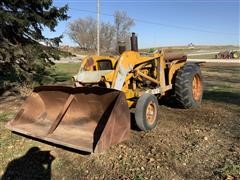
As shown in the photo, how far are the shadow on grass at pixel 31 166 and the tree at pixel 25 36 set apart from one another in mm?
5202

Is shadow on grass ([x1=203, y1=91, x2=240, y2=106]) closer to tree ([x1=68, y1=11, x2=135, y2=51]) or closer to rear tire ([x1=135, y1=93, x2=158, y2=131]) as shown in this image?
rear tire ([x1=135, y1=93, x2=158, y2=131])

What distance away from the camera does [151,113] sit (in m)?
6.49

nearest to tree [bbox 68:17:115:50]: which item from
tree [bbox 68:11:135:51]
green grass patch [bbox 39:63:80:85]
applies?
tree [bbox 68:11:135:51]

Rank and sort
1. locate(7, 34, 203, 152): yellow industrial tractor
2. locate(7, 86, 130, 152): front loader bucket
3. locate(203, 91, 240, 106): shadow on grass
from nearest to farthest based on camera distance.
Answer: locate(7, 86, 130, 152): front loader bucket, locate(7, 34, 203, 152): yellow industrial tractor, locate(203, 91, 240, 106): shadow on grass

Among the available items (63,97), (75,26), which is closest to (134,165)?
(63,97)

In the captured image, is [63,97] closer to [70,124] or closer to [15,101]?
[70,124]

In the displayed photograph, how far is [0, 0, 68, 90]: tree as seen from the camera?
32.8 ft

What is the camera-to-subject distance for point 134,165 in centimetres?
471

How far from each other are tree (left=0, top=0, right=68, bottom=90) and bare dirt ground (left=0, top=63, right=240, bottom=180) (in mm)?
3939

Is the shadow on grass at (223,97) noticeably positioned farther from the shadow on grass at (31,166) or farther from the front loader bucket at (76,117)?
the shadow on grass at (31,166)

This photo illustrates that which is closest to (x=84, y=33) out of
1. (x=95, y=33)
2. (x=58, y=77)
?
(x=95, y=33)

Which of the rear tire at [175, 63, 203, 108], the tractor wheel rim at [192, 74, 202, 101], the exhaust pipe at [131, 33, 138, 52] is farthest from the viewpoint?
the tractor wheel rim at [192, 74, 202, 101]

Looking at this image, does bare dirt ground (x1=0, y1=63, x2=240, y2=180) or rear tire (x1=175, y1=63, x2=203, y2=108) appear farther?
rear tire (x1=175, y1=63, x2=203, y2=108)

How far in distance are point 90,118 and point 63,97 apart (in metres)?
0.72
